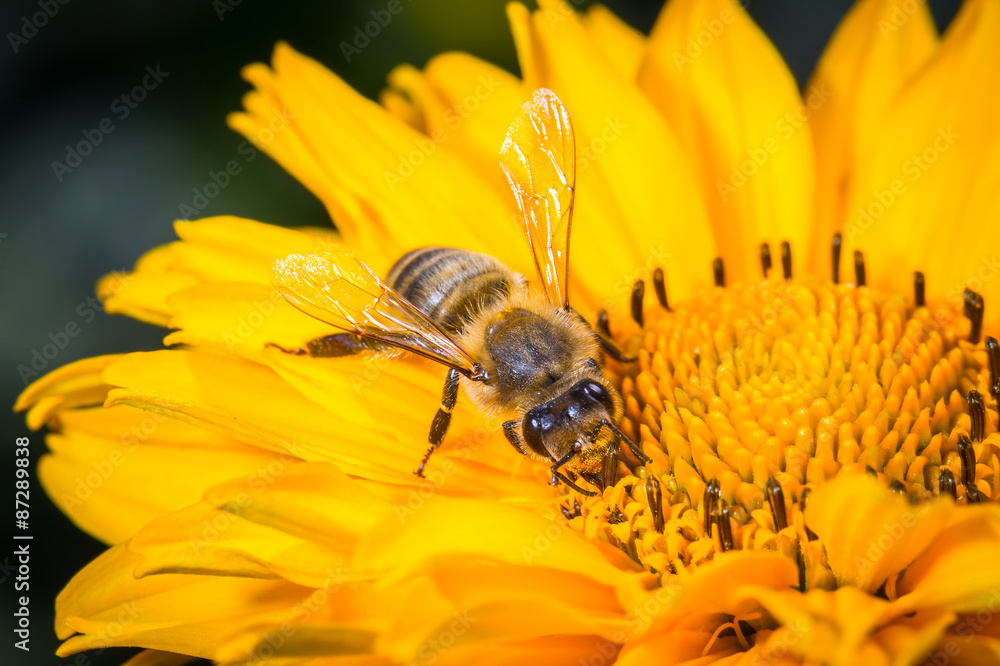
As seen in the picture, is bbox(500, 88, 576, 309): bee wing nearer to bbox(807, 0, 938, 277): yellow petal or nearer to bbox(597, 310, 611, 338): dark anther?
→ bbox(597, 310, 611, 338): dark anther

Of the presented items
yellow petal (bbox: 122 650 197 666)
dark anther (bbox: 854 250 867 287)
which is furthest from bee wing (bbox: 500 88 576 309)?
yellow petal (bbox: 122 650 197 666)

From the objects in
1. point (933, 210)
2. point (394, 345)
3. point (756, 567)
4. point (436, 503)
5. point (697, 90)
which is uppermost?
point (697, 90)

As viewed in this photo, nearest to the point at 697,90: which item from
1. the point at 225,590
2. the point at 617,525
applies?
the point at 617,525

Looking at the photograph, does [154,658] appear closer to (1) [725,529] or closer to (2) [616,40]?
(1) [725,529]

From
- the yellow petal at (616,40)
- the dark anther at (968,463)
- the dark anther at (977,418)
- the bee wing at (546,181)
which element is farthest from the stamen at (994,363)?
the yellow petal at (616,40)

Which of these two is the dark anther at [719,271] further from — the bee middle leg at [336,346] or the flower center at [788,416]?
the bee middle leg at [336,346]

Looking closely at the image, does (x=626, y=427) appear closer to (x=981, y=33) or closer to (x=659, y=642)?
(x=659, y=642)

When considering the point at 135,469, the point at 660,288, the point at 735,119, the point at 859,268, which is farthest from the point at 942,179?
the point at 135,469
